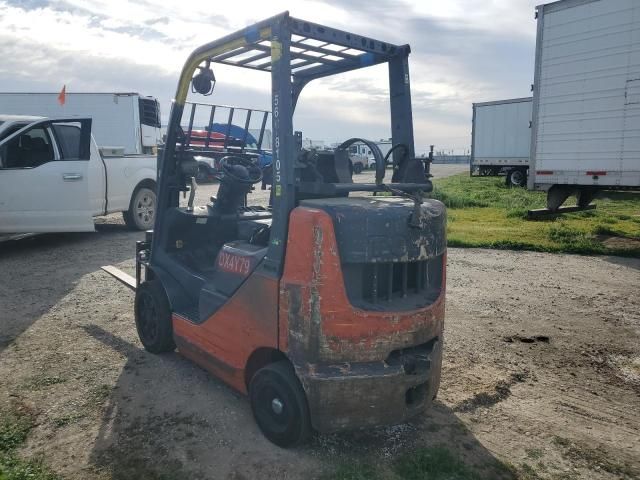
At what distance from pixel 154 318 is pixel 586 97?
32.5ft

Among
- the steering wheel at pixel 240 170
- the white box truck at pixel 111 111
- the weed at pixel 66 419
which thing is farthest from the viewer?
the white box truck at pixel 111 111

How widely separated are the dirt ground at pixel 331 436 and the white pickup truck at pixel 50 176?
1972mm

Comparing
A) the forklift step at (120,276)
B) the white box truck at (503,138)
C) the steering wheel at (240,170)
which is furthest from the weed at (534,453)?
the white box truck at (503,138)

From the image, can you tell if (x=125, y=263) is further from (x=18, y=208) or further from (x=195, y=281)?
A: (x=195, y=281)

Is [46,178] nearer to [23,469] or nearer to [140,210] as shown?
[140,210]

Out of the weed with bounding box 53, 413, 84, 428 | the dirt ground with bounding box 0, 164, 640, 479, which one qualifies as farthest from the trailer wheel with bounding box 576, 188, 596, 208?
the weed with bounding box 53, 413, 84, 428

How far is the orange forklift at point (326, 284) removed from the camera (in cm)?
287

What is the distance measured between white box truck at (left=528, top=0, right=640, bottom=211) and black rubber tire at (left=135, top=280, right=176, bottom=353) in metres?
9.50

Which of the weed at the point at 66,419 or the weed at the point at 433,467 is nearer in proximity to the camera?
the weed at the point at 433,467

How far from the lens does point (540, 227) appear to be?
440 inches

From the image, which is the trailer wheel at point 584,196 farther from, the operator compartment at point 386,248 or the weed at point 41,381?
Answer: the weed at point 41,381

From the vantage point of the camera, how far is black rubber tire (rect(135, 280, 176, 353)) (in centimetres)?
435

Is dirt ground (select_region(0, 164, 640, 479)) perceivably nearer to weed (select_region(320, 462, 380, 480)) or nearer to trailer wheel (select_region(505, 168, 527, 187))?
weed (select_region(320, 462, 380, 480))

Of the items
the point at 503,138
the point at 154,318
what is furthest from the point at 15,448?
the point at 503,138
